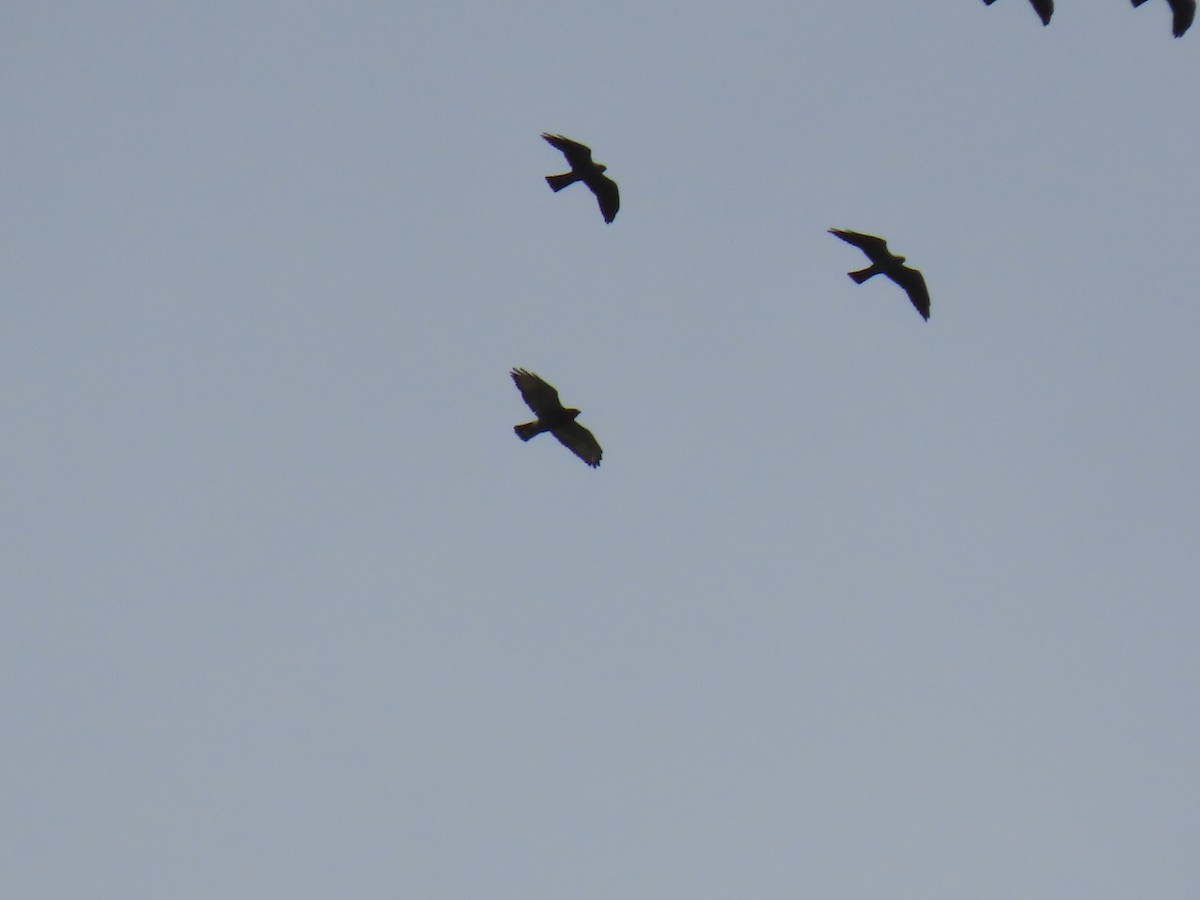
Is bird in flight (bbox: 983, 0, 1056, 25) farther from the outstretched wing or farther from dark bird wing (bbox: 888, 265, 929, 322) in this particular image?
the outstretched wing

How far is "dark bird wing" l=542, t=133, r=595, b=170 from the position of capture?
68.9ft

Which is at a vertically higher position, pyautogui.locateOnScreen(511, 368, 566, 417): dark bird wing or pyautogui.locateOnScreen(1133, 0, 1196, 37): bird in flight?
pyautogui.locateOnScreen(1133, 0, 1196, 37): bird in flight

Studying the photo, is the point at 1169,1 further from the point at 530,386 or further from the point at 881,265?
the point at 530,386

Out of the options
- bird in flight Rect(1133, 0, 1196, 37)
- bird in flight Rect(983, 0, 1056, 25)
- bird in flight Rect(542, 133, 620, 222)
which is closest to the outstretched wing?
bird in flight Rect(542, 133, 620, 222)

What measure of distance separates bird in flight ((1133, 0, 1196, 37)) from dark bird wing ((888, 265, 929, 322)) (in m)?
5.76

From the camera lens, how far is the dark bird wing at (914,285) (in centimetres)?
2134

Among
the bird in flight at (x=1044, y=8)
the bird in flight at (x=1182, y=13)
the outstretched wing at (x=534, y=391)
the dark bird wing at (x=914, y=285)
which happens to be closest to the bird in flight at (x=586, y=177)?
the outstretched wing at (x=534, y=391)

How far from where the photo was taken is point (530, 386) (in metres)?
20.0

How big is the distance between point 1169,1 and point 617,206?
911 centimetres

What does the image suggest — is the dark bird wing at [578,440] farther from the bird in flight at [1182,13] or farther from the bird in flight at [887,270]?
the bird in flight at [1182,13]

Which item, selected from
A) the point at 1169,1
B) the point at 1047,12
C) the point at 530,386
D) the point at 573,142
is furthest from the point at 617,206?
the point at 1169,1

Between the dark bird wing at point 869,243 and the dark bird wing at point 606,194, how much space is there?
3311 millimetres

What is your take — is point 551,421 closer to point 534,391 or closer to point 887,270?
point 534,391

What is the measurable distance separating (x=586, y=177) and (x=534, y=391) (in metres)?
3.66
